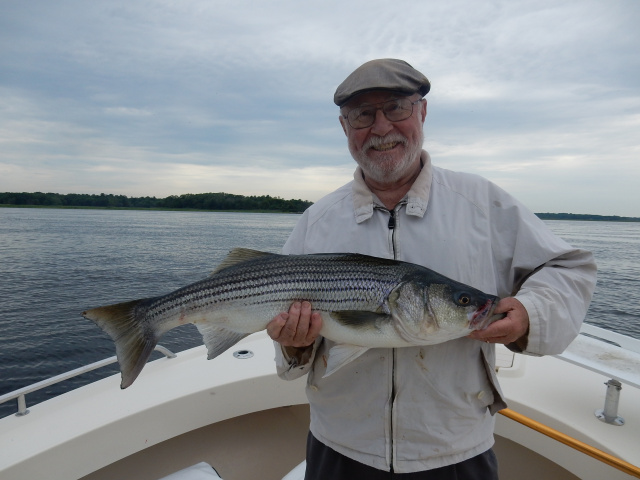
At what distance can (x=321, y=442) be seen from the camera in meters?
2.69

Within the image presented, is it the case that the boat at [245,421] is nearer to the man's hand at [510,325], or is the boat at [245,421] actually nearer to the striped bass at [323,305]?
the striped bass at [323,305]

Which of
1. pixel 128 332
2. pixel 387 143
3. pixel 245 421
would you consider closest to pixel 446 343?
pixel 387 143

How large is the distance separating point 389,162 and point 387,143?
0.13m

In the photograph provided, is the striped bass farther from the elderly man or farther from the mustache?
the mustache

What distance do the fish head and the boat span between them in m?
1.66

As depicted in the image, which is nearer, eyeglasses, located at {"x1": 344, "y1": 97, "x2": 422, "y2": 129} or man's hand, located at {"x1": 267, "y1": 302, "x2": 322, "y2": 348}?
man's hand, located at {"x1": 267, "y1": 302, "x2": 322, "y2": 348}

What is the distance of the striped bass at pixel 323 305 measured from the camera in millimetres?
2457

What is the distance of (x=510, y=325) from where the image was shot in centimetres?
222

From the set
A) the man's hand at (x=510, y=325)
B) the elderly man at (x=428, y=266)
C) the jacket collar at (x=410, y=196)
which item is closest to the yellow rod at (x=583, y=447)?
the elderly man at (x=428, y=266)

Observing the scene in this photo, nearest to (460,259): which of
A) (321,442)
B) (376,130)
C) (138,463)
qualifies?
(376,130)

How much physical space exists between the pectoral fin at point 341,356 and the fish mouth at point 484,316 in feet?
1.99

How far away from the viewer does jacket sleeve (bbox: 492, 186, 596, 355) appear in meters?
2.26

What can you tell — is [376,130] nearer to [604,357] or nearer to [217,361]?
[217,361]

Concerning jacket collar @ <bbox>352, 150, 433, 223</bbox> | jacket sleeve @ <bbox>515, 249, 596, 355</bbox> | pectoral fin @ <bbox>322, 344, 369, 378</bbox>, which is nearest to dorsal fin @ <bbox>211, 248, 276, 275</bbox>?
jacket collar @ <bbox>352, 150, 433, 223</bbox>
